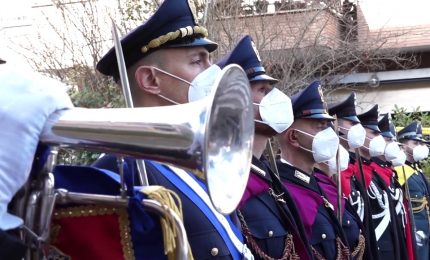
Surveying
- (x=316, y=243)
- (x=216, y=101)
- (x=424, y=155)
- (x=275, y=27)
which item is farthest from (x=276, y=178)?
(x=275, y=27)

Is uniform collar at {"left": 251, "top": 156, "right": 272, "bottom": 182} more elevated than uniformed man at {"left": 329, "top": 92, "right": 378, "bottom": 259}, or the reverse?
uniform collar at {"left": 251, "top": 156, "right": 272, "bottom": 182}

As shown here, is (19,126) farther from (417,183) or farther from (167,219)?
(417,183)

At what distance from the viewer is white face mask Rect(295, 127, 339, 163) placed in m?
3.99

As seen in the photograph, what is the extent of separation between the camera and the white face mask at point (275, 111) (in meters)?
3.22

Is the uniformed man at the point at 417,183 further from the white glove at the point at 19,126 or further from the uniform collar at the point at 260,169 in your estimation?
the white glove at the point at 19,126

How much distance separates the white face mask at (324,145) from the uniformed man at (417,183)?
2.70 metres

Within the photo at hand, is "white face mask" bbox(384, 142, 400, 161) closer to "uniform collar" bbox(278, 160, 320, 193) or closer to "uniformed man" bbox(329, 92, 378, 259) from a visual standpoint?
"uniformed man" bbox(329, 92, 378, 259)

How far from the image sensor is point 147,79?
2.29 metres

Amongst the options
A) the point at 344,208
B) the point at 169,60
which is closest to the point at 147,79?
the point at 169,60

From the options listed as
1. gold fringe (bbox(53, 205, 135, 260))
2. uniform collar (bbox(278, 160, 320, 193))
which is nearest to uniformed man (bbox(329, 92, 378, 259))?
uniform collar (bbox(278, 160, 320, 193))

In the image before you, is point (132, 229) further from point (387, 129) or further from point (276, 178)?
point (387, 129)

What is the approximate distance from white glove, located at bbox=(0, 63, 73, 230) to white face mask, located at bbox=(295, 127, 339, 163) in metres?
2.82

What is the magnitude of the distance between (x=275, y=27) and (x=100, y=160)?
7428mm

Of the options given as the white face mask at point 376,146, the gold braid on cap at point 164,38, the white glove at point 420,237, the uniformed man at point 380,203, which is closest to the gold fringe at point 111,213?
the gold braid on cap at point 164,38
